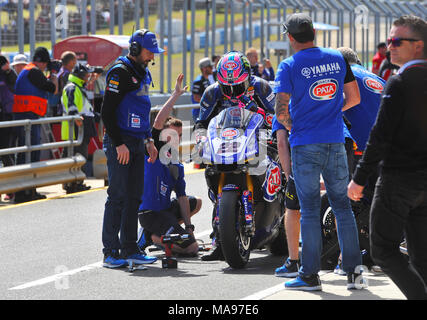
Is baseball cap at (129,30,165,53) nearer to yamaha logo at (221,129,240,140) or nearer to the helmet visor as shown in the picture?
the helmet visor

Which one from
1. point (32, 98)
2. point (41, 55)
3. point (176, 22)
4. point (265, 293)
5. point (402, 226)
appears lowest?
point (265, 293)

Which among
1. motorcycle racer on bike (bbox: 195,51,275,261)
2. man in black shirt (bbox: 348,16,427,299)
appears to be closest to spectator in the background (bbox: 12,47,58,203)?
motorcycle racer on bike (bbox: 195,51,275,261)

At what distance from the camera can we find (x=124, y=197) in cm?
831

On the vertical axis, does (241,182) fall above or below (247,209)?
above

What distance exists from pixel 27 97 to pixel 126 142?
18.7 feet

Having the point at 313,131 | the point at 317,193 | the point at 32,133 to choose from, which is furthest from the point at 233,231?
the point at 32,133

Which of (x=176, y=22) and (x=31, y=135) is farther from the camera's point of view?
(x=176, y=22)

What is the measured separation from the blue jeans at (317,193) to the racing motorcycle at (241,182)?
893 millimetres

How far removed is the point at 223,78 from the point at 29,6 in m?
10.3

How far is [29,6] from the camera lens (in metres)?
17.8

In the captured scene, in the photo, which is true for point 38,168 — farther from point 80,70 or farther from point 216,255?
point 216,255

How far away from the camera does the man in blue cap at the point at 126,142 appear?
26.8ft

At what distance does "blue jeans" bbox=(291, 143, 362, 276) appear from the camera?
697cm

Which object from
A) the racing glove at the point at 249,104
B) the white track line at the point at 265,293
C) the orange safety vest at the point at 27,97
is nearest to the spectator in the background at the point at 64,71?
the orange safety vest at the point at 27,97
